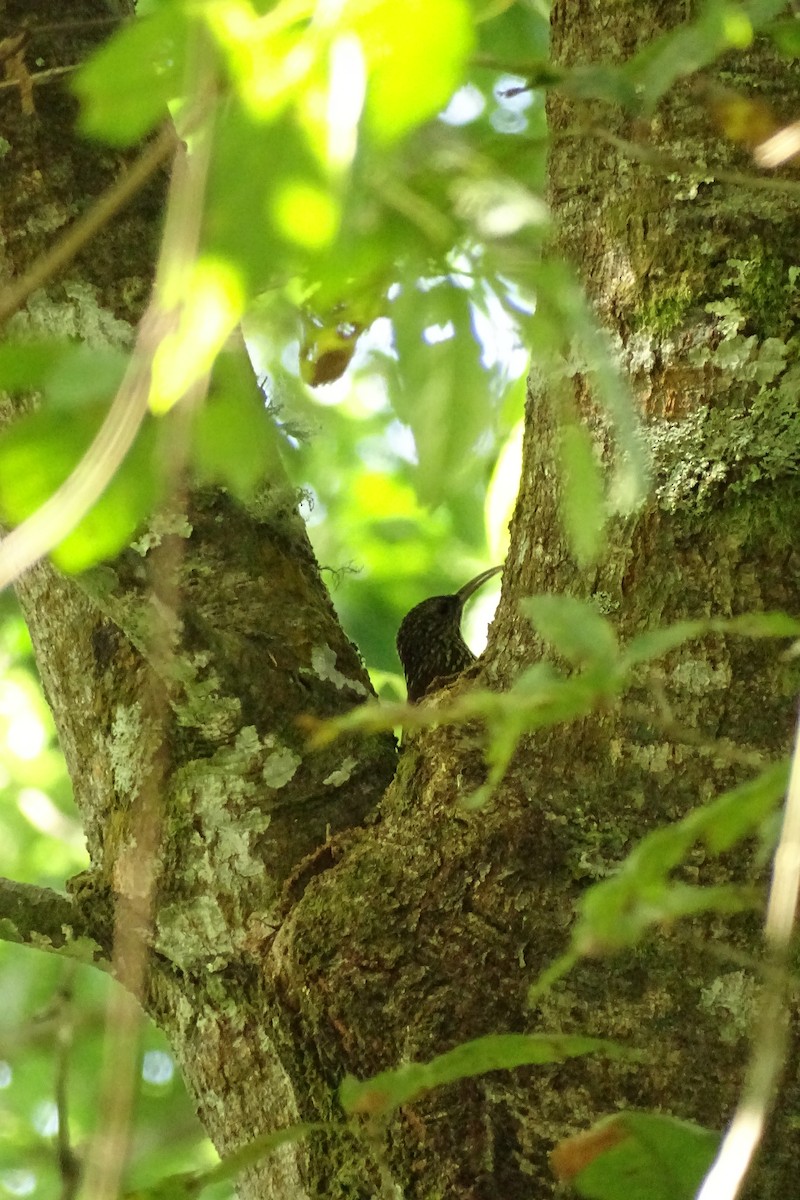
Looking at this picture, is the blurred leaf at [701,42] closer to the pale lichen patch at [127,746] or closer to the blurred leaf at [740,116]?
the blurred leaf at [740,116]

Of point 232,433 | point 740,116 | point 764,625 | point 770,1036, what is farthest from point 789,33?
point 770,1036

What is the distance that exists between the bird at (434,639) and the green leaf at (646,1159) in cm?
260

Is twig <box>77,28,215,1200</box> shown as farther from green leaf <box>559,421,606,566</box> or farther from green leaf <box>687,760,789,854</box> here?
green leaf <box>687,760,789,854</box>

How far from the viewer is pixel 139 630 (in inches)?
68.5

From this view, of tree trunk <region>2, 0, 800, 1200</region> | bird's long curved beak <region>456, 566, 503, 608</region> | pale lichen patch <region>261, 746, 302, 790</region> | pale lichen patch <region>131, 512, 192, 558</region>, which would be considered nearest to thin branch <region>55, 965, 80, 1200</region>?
tree trunk <region>2, 0, 800, 1200</region>

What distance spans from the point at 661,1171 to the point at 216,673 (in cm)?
98

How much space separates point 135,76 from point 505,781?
1080 mm

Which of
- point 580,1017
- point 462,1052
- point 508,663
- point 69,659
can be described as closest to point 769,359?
point 508,663

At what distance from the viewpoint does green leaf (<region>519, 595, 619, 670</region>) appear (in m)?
0.86

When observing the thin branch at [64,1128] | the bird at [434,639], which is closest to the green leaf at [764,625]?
the thin branch at [64,1128]

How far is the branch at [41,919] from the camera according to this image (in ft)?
6.14

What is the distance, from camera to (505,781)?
5.47 feet

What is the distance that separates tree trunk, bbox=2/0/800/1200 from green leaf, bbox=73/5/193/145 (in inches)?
26.8

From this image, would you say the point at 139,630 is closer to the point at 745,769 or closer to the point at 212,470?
the point at 745,769
